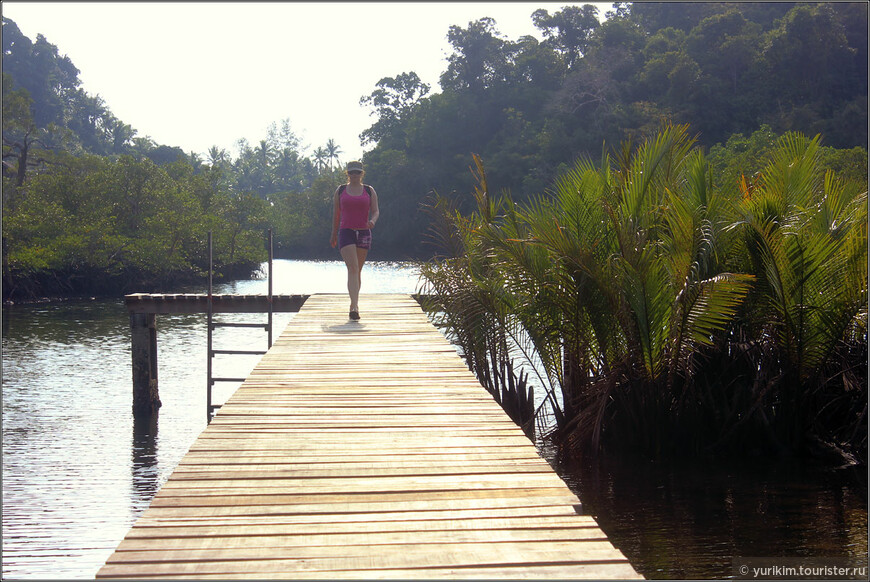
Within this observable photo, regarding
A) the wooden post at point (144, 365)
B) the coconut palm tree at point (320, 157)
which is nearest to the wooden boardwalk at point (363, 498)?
the wooden post at point (144, 365)

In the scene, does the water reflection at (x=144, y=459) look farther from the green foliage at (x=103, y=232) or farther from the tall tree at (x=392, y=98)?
the tall tree at (x=392, y=98)

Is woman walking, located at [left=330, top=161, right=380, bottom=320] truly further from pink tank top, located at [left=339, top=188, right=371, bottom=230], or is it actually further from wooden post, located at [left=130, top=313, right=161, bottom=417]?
wooden post, located at [left=130, top=313, right=161, bottom=417]

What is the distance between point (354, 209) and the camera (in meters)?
9.12

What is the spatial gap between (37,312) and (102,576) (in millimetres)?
28010

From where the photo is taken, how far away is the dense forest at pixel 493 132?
111 feet

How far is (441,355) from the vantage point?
24.1 feet

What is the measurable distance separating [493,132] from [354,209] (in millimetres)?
48307

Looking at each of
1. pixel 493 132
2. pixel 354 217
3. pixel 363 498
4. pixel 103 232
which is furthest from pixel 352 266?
pixel 493 132

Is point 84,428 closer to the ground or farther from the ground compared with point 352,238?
closer to the ground

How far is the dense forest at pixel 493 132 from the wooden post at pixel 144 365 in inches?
490

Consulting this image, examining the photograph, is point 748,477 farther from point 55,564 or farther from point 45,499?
point 45,499

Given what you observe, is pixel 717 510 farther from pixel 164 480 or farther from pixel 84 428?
pixel 84 428

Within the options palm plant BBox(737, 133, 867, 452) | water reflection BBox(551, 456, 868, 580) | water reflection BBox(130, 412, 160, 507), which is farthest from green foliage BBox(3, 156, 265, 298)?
palm plant BBox(737, 133, 867, 452)

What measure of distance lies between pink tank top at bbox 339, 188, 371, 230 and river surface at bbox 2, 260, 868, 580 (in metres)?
3.40
